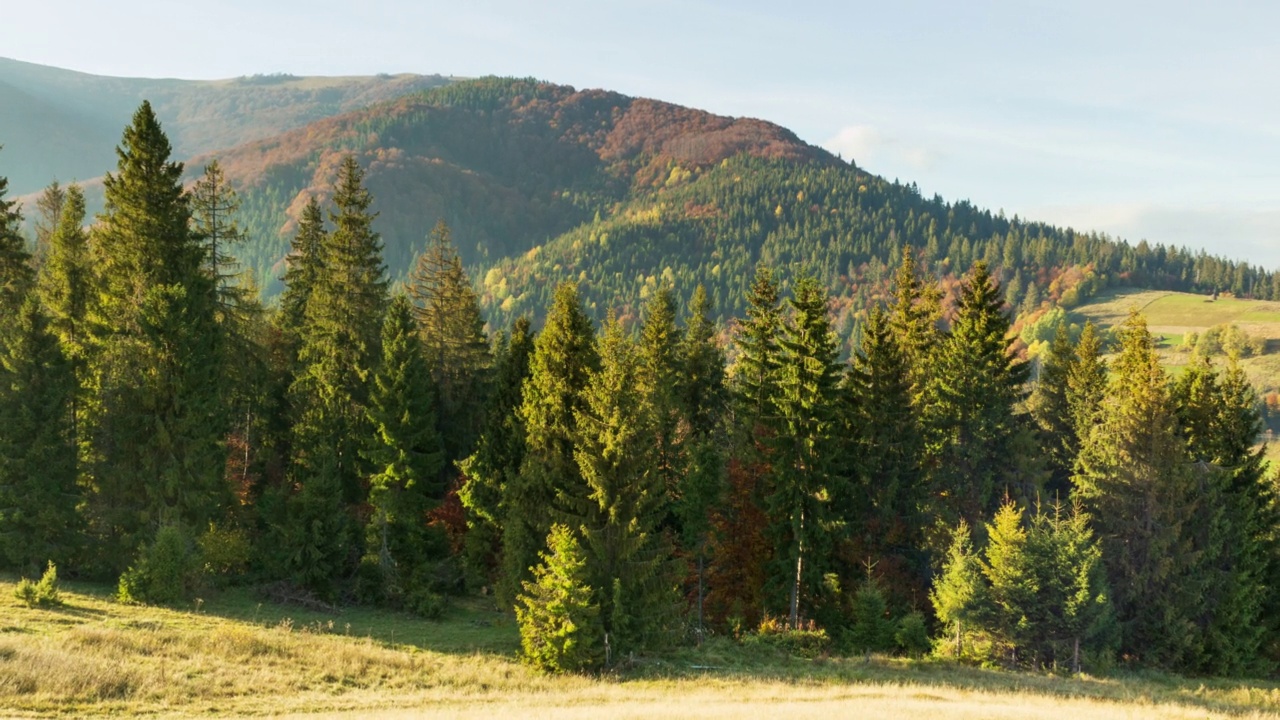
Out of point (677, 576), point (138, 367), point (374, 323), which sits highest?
point (374, 323)

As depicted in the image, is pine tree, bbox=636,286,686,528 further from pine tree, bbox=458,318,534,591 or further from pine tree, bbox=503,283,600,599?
pine tree, bbox=458,318,534,591

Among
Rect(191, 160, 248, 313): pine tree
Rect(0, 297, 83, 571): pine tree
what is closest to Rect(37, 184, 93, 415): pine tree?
Rect(0, 297, 83, 571): pine tree

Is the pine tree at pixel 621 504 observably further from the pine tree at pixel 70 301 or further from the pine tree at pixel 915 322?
the pine tree at pixel 70 301

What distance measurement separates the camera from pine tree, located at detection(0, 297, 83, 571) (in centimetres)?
3216

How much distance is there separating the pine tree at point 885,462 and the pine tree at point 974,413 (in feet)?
4.44

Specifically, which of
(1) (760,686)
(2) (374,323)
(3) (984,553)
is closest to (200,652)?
(1) (760,686)

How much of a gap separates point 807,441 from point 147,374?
98.0 feet

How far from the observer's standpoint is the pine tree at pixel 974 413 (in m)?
42.8

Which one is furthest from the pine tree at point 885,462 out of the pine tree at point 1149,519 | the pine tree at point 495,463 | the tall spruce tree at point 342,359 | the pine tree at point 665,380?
the tall spruce tree at point 342,359

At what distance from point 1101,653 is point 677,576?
20051 mm

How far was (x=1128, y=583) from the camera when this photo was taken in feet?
131

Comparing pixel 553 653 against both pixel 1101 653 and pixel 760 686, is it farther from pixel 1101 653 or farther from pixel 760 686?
pixel 1101 653

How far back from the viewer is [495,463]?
135 ft

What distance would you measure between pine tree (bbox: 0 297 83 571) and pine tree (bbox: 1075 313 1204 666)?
47945mm
